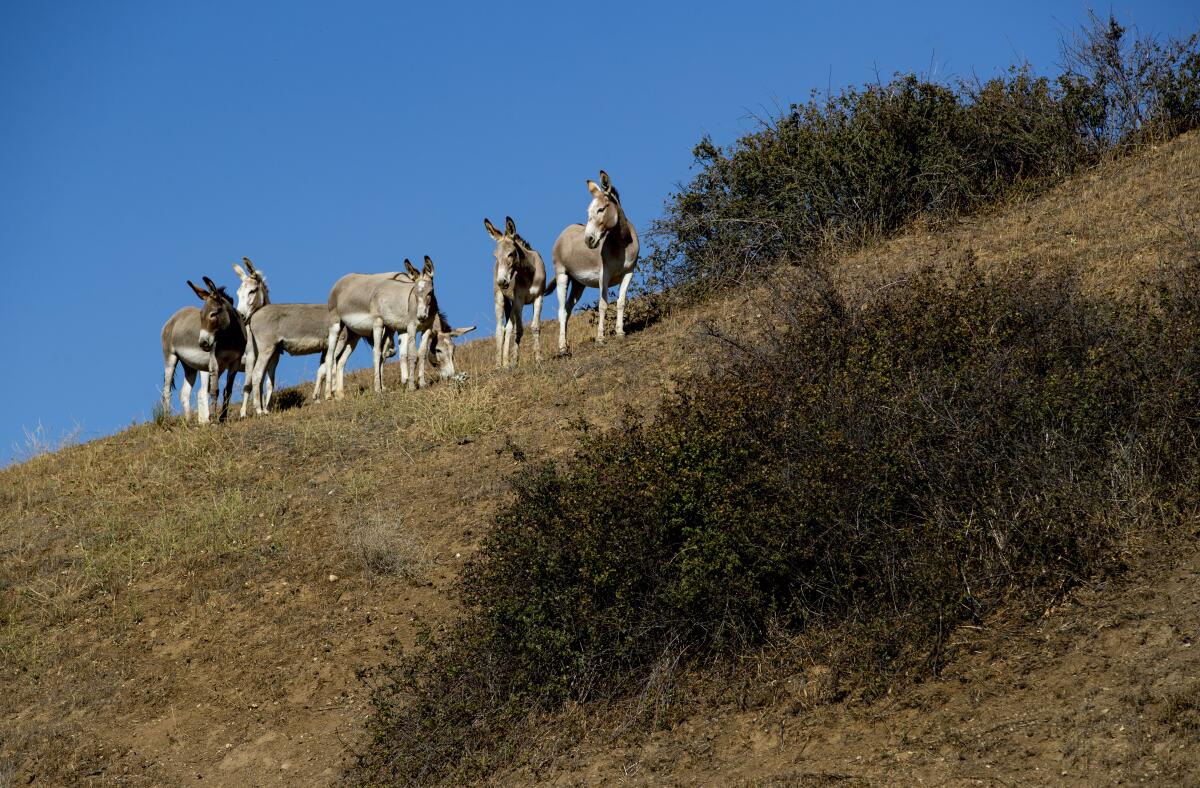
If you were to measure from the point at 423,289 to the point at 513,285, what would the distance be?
6.36 ft

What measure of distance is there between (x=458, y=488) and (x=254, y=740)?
456 centimetres

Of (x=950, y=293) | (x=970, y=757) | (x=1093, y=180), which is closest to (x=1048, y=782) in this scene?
(x=970, y=757)

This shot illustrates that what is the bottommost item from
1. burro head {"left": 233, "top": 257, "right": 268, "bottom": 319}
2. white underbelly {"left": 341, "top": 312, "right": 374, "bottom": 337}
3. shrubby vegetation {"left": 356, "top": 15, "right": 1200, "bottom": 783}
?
shrubby vegetation {"left": 356, "top": 15, "right": 1200, "bottom": 783}

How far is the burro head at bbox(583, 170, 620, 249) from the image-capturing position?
19609 millimetres

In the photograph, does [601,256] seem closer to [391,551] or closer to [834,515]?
[391,551]

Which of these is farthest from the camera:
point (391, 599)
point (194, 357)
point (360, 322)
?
point (360, 322)

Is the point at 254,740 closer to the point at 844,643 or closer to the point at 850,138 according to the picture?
the point at 844,643

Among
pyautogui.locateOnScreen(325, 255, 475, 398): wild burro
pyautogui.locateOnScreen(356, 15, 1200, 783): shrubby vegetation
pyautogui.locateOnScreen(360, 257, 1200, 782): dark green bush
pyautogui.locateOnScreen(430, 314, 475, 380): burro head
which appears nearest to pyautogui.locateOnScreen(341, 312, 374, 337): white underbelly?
pyautogui.locateOnScreen(325, 255, 475, 398): wild burro

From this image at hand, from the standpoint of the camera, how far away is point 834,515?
957 centimetres

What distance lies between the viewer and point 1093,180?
20.6 meters

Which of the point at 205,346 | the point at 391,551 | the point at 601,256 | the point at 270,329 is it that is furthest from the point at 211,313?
the point at 391,551

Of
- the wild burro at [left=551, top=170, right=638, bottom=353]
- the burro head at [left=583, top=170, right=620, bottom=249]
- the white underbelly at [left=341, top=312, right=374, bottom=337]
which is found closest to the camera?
the burro head at [left=583, top=170, right=620, bottom=249]

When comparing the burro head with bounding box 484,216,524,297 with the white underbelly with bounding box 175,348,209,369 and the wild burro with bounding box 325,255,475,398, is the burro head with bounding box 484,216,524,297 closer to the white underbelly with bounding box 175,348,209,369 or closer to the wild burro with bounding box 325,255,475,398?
the wild burro with bounding box 325,255,475,398

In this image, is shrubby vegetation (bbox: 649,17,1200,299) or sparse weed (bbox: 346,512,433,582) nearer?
sparse weed (bbox: 346,512,433,582)
